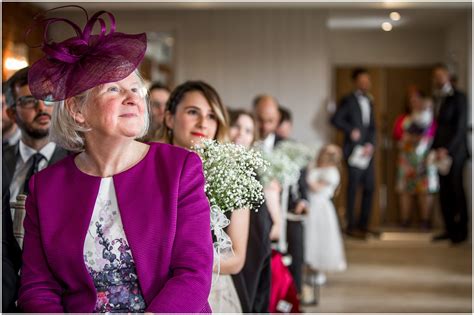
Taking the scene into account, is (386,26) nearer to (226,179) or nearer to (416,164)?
(416,164)

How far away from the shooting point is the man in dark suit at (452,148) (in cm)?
830

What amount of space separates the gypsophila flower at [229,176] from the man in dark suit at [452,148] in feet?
21.4

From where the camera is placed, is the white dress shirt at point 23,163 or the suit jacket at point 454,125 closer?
the white dress shirt at point 23,163

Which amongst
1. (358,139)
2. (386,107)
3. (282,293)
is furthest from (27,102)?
(386,107)

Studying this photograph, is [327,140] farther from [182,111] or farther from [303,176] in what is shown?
[182,111]

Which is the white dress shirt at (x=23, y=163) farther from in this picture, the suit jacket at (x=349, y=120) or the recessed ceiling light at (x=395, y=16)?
the recessed ceiling light at (x=395, y=16)

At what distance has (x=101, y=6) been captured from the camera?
656 cm

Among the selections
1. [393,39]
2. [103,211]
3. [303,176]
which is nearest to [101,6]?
[303,176]

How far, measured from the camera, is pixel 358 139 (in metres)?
9.39

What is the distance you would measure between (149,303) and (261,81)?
798cm

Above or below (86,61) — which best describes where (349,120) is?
above

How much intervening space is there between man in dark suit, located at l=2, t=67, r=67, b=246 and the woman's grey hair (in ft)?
1.89

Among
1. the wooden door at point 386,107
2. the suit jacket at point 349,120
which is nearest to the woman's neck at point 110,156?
the suit jacket at point 349,120

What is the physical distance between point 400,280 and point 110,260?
5214mm
